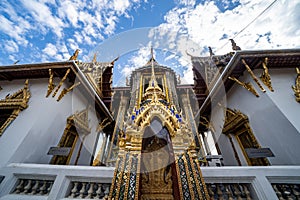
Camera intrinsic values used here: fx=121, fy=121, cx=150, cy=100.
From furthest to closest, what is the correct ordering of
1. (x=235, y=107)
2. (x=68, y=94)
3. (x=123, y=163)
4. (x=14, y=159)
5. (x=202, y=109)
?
(x=202, y=109) < (x=235, y=107) < (x=68, y=94) < (x=14, y=159) < (x=123, y=163)

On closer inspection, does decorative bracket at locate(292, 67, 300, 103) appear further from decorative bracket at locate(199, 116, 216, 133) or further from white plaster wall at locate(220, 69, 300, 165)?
decorative bracket at locate(199, 116, 216, 133)

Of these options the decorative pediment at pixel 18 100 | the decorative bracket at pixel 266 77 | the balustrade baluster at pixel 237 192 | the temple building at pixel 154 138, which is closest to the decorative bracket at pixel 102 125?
the temple building at pixel 154 138

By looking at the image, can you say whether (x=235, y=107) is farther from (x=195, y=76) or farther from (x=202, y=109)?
(x=195, y=76)

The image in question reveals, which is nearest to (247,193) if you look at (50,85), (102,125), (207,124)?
(207,124)

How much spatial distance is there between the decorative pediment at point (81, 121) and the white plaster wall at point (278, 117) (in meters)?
7.52

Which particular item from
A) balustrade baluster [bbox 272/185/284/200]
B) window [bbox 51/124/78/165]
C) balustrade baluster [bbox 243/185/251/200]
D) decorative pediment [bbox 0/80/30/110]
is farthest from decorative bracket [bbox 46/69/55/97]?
balustrade baluster [bbox 272/185/284/200]

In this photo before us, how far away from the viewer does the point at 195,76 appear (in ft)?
31.1

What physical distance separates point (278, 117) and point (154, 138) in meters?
3.98

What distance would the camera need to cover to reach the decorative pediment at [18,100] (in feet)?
14.3

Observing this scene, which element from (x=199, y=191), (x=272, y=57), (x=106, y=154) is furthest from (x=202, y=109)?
(x=106, y=154)

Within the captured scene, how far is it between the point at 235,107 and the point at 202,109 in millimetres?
2319

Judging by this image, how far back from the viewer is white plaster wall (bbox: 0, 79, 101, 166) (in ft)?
11.6

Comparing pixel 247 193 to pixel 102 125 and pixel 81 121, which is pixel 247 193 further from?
pixel 102 125

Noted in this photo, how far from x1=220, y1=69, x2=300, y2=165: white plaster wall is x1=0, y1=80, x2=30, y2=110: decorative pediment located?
8.56 metres
